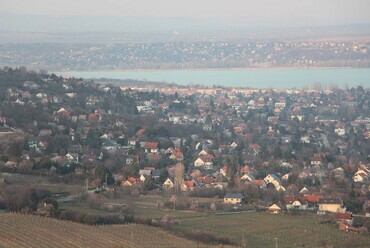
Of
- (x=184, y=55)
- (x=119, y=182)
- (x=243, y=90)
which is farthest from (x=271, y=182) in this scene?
(x=184, y=55)

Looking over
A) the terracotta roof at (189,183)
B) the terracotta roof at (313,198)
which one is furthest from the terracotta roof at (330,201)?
the terracotta roof at (189,183)

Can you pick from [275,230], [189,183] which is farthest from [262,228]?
[189,183]

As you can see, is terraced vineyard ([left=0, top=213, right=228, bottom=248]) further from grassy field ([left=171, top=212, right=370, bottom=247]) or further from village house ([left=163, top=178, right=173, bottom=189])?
village house ([left=163, top=178, right=173, bottom=189])

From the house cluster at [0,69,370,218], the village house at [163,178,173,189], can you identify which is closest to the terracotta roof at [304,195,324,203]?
the house cluster at [0,69,370,218]

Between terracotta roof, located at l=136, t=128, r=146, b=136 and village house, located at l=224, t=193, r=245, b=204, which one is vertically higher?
village house, located at l=224, t=193, r=245, b=204

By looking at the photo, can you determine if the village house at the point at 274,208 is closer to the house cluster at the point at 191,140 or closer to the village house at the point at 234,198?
the house cluster at the point at 191,140
